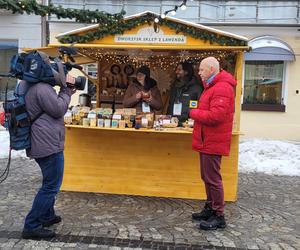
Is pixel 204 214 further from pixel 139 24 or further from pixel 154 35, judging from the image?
pixel 139 24

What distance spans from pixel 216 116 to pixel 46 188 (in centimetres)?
183

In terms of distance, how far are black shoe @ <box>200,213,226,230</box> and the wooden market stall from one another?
1033mm

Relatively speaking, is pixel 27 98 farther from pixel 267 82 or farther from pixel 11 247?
pixel 267 82

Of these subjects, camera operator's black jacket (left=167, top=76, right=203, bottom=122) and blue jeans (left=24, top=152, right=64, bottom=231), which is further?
camera operator's black jacket (left=167, top=76, right=203, bottom=122)

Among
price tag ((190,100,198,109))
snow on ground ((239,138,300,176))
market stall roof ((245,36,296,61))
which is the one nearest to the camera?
price tag ((190,100,198,109))

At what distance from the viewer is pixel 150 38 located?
550 centimetres

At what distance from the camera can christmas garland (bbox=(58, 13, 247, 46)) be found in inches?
211

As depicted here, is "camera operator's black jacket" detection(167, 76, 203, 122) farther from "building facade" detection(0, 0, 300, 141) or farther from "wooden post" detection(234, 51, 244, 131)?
"building facade" detection(0, 0, 300, 141)

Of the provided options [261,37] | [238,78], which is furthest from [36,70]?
[261,37]

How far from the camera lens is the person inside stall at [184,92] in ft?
19.2

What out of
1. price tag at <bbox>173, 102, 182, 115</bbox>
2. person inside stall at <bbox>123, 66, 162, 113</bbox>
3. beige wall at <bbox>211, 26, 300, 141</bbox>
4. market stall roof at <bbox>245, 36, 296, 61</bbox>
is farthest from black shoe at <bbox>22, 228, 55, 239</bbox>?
beige wall at <bbox>211, 26, 300, 141</bbox>

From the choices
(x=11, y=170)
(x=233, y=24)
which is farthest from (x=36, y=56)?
(x=233, y=24)

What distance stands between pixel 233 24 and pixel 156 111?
7.16 meters

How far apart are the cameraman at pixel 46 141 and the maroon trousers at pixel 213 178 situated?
1.50 meters
